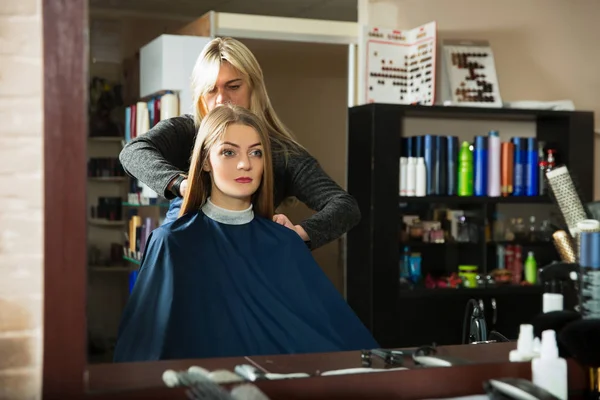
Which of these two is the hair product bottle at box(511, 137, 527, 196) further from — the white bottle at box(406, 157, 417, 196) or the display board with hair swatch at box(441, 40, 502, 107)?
the white bottle at box(406, 157, 417, 196)

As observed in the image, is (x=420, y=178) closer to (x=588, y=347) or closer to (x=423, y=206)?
(x=423, y=206)

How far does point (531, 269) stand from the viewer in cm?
185

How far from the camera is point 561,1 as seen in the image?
1803mm

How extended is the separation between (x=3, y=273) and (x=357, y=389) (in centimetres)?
59

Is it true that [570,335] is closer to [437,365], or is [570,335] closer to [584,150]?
[437,365]

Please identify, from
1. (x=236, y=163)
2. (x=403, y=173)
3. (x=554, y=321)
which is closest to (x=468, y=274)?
(x=554, y=321)

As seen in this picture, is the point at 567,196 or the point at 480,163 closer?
the point at 567,196

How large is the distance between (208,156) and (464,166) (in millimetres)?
934

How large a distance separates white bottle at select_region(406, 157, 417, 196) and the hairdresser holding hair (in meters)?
0.78

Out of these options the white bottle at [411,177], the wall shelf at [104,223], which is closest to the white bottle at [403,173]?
the white bottle at [411,177]

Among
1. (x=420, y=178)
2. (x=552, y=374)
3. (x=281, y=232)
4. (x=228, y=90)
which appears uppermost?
(x=228, y=90)

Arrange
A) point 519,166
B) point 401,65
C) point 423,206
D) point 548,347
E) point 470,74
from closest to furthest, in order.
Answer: point 548,347
point 519,166
point 423,206
point 470,74
point 401,65

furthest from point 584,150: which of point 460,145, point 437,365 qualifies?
point 437,365

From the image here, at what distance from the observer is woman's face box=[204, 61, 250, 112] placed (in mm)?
1470
